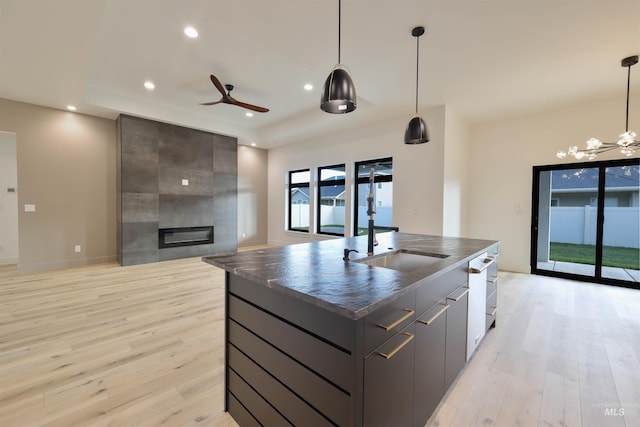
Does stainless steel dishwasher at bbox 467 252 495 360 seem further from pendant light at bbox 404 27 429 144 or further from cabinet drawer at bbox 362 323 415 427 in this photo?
pendant light at bbox 404 27 429 144

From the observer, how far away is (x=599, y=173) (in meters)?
4.53

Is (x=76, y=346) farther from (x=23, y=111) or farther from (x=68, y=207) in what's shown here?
(x=23, y=111)

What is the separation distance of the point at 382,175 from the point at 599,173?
361 centimetres

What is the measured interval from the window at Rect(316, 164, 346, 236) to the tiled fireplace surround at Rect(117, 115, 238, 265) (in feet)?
7.43

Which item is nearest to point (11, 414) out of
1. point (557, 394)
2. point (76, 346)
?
point (76, 346)

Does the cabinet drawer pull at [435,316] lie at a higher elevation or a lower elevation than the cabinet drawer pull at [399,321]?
lower

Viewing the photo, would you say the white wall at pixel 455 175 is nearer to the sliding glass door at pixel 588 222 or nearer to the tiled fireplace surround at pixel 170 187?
the sliding glass door at pixel 588 222

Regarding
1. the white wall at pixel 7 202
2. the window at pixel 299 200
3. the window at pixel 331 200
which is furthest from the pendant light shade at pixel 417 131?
the white wall at pixel 7 202

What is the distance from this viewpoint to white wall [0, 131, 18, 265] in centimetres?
561

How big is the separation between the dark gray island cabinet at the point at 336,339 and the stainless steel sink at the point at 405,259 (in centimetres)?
27

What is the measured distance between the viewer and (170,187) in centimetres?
588

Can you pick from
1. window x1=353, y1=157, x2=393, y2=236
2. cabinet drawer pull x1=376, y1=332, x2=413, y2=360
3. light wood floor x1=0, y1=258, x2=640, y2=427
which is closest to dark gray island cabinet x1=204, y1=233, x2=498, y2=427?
cabinet drawer pull x1=376, y1=332, x2=413, y2=360

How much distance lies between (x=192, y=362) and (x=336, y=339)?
1730mm

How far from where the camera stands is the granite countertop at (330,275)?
3.30 ft
